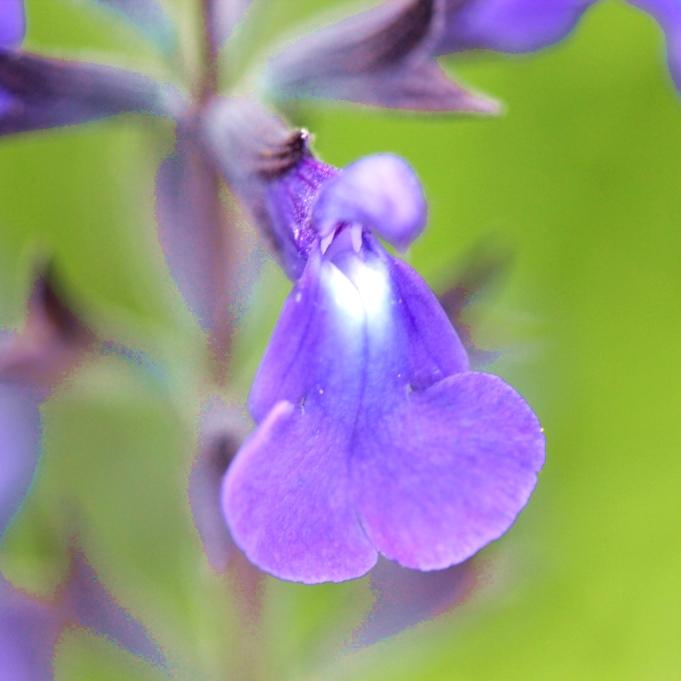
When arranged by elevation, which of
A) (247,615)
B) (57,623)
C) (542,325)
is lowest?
(247,615)

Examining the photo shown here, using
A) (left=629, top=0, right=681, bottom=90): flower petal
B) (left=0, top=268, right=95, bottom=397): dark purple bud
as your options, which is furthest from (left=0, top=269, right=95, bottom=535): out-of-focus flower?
(left=629, top=0, right=681, bottom=90): flower petal

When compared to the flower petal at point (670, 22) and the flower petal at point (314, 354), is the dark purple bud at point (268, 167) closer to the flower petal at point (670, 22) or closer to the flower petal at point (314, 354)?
the flower petal at point (314, 354)

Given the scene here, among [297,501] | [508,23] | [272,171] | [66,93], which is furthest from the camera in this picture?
[508,23]

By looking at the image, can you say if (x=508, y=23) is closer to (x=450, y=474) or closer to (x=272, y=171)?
(x=272, y=171)

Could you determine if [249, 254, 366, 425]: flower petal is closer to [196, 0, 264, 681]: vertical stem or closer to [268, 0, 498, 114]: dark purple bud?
[268, 0, 498, 114]: dark purple bud

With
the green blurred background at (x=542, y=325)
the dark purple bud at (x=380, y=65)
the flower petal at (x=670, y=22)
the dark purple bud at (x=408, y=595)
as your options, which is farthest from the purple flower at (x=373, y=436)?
the green blurred background at (x=542, y=325)

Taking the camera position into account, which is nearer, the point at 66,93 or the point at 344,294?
the point at 344,294

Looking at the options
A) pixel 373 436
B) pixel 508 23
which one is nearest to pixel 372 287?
pixel 373 436
